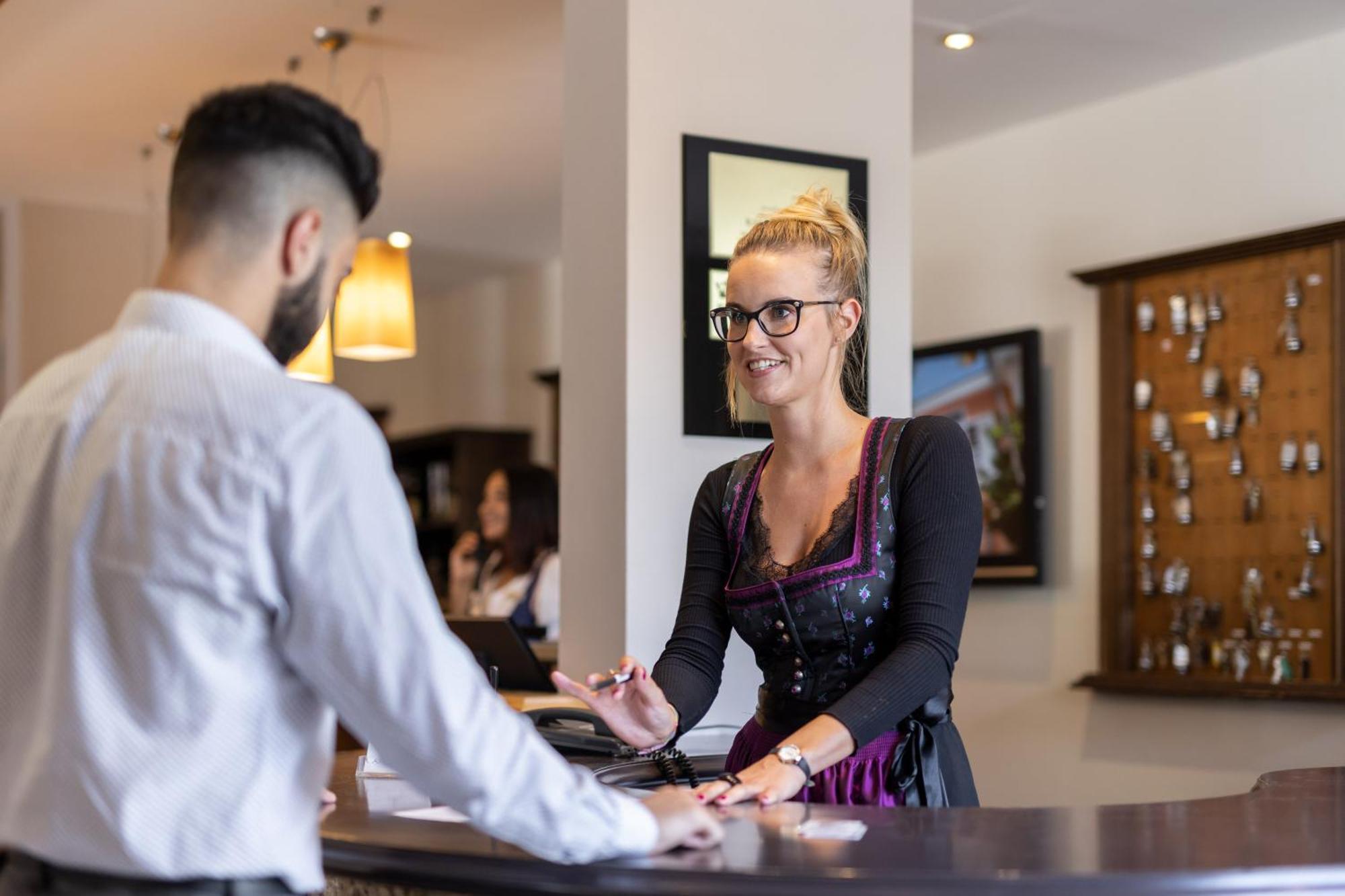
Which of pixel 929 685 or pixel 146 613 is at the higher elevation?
pixel 146 613

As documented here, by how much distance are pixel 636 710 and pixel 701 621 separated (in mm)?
267

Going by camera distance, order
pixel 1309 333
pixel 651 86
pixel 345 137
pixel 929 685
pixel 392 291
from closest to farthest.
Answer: pixel 345 137 < pixel 929 685 < pixel 651 86 < pixel 1309 333 < pixel 392 291

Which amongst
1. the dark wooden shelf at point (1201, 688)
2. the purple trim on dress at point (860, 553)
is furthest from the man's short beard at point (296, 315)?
the dark wooden shelf at point (1201, 688)

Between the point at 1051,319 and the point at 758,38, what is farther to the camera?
the point at 1051,319

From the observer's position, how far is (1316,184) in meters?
4.85

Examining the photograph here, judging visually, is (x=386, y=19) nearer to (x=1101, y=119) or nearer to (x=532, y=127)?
(x=532, y=127)

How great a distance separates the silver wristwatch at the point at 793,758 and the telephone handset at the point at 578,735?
1.52 ft

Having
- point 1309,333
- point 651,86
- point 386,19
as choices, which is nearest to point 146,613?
point 651,86

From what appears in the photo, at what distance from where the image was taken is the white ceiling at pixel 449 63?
4688mm

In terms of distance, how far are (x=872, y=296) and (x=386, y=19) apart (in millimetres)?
2181

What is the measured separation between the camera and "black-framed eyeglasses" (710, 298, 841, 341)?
2260 millimetres

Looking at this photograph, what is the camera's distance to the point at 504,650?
3.90m

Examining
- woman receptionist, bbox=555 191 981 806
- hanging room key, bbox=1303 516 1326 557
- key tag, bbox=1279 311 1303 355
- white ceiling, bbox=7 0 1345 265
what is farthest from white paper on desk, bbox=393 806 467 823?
key tag, bbox=1279 311 1303 355

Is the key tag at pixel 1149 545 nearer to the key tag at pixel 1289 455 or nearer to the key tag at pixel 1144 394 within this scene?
the key tag at pixel 1144 394
